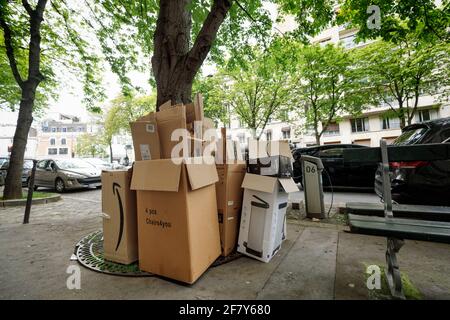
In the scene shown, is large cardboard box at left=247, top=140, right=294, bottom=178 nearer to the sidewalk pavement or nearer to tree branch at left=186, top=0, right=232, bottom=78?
the sidewalk pavement

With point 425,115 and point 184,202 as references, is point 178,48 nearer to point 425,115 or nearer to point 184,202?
point 184,202

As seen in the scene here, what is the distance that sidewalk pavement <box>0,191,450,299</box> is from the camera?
1.85 m

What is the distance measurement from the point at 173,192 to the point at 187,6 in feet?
9.87

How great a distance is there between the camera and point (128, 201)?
239 cm

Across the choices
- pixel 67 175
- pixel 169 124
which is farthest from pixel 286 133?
pixel 169 124

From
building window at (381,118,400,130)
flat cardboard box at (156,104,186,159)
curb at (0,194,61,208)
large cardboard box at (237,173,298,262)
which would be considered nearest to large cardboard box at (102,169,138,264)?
flat cardboard box at (156,104,186,159)

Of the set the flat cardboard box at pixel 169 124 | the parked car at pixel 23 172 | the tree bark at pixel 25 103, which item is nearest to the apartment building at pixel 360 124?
the parked car at pixel 23 172

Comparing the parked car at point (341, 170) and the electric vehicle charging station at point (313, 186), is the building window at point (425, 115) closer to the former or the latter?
the parked car at point (341, 170)

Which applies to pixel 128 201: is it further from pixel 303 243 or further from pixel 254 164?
pixel 303 243

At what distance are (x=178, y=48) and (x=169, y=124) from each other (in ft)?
4.74

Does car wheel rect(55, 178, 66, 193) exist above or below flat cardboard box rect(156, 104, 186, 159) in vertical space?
below

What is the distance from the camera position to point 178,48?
3186mm

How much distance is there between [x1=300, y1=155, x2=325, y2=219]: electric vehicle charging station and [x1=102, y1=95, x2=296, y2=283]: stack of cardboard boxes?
165cm
